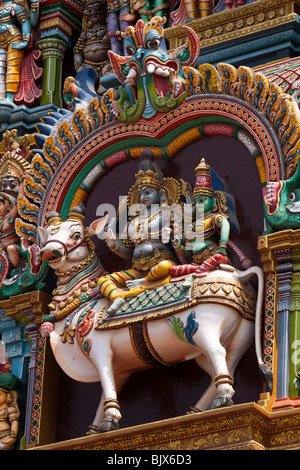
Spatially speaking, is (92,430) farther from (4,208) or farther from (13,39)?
(13,39)

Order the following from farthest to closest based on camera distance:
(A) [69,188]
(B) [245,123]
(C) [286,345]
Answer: (A) [69,188]
(B) [245,123]
(C) [286,345]

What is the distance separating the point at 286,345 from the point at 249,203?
1.60 m

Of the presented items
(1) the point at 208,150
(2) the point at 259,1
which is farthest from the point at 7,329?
(2) the point at 259,1

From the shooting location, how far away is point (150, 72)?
14.1 m

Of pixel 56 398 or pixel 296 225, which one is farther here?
pixel 56 398

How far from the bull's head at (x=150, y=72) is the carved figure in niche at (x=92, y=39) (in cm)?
178

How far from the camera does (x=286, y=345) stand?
12.8m

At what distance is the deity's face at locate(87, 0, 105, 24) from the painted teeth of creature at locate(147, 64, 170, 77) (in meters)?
2.51

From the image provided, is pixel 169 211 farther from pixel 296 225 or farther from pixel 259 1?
pixel 259 1

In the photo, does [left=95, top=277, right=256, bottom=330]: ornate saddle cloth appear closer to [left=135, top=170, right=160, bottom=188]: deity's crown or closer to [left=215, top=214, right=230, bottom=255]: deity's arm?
[left=215, top=214, right=230, bottom=255]: deity's arm

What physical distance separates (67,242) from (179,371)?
5.33 ft

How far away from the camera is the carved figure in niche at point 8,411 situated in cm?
1420

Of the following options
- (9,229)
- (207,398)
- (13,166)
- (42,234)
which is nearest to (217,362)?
(207,398)

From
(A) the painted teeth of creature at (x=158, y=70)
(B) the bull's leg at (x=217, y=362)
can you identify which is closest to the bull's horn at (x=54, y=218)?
(A) the painted teeth of creature at (x=158, y=70)
